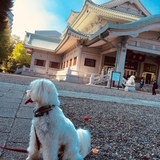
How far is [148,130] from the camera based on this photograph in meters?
3.47

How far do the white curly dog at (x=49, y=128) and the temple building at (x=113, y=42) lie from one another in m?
12.9

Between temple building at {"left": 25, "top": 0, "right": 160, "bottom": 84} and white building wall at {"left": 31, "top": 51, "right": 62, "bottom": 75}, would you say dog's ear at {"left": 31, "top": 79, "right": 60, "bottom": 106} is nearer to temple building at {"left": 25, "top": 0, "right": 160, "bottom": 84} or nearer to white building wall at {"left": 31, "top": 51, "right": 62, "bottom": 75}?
temple building at {"left": 25, "top": 0, "right": 160, "bottom": 84}

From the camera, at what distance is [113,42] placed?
1688cm

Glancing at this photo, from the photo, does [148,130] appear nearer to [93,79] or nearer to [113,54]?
[93,79]

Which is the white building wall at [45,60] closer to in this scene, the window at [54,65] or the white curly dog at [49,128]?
the window at [54,65]

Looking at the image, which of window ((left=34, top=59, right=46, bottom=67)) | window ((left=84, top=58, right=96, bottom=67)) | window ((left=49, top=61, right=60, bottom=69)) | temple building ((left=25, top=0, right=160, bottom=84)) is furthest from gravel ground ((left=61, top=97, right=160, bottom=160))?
window ((left=49, top=61, right=60, bottom=69))

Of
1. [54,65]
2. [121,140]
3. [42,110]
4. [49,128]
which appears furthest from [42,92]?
[54,65]

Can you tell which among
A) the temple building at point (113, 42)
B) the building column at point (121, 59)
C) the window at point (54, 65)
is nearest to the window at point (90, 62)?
the temple building at point (113, 42)

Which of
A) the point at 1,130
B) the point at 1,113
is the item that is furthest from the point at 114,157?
the point at 1,113

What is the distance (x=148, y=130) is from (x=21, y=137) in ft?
7.35

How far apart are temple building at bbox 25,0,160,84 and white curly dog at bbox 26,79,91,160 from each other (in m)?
12.9

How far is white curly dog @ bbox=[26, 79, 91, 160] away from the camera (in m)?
1.52

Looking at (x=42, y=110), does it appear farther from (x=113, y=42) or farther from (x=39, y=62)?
(x=39, y=62)

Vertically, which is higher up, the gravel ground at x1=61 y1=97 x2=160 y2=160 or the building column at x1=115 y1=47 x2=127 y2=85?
the building column at x1=115 y1=47 x2=127 y2=85
